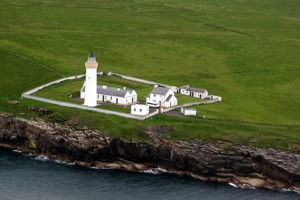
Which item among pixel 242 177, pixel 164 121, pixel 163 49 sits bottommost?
pixel 242 177

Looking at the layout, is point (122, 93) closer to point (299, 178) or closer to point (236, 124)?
point (236, 124)

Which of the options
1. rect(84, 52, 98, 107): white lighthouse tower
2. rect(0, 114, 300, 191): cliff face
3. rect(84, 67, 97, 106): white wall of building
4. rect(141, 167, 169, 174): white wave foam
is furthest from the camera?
rect(84, 67, 97, 106): white wall of building

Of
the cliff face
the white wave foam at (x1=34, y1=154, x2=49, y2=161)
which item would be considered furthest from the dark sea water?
the white wave foam at (x1=34, y1=154, x2=49, y2=161)

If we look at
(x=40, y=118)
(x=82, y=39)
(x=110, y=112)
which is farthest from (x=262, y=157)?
(x=82, y=39)

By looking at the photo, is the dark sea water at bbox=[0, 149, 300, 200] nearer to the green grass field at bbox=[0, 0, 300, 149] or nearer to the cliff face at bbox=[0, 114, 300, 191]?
the cliff face at bbox=[0, 114, 300, 191]

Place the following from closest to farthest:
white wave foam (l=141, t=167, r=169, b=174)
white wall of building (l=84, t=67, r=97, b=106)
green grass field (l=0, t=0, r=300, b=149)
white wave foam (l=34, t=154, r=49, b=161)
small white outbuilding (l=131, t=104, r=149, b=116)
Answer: white wave foam (l=141, t=167, r=169, b=174) < white wave foam (l=34, t=154, r=49, b=161) < green grass field (l=0, t=0, r=300, b=149) < small white outbuilding (l=131, t=104, r=149, b=116) < white wall of building (l=84, t=67, r=97, b=106)

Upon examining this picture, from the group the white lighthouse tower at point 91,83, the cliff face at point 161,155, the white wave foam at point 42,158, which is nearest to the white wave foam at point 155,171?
the cliff face at point 161,155

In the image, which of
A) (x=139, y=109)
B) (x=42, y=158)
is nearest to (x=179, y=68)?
(x=139, y=109)
